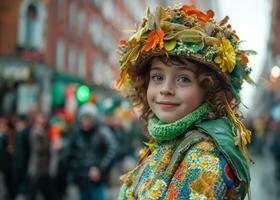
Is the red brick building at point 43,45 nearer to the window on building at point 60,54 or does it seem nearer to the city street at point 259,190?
the window on building at point 60,54

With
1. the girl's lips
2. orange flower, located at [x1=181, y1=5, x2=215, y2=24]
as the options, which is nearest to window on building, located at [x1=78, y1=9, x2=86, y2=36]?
orange flower, located at [x1=181, y1=5, x2=215, y2=24]

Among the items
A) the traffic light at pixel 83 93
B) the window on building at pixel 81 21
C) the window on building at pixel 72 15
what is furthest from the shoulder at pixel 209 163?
the window on building at pixel 81 21

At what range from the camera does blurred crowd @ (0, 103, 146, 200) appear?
7035mm

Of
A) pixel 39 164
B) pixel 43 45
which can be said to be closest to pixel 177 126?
pixel 39 164

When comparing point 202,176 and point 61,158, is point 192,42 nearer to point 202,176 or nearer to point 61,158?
point 202,176

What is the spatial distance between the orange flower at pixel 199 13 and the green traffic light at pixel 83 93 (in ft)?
29.6

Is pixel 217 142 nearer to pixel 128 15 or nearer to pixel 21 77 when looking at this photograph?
pixel 21 77

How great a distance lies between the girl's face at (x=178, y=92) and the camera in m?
2.47

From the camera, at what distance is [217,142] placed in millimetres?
2244

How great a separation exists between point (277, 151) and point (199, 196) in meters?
10.1

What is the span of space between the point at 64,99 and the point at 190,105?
2496 cm

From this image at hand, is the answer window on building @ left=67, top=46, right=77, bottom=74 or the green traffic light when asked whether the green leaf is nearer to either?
the green traffic light

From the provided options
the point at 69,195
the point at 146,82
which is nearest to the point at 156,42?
the point at 146,82

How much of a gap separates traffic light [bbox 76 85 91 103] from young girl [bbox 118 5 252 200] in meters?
8.90
